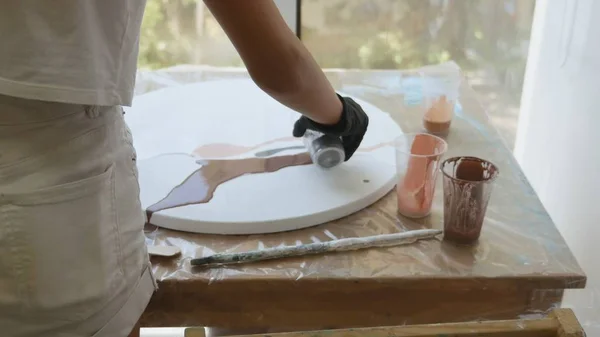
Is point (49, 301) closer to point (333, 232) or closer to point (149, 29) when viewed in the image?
point (333, 232)

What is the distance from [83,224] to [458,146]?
0.77 meters

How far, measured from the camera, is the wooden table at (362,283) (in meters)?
0.87

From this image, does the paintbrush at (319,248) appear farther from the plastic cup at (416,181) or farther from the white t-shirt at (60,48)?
the white t-shirt at (60,48)

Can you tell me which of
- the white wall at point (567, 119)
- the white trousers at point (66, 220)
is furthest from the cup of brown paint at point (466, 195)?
the white wall at point (567, 119)

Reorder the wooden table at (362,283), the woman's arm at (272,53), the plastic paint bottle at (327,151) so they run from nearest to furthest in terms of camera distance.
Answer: the woman's arm at (272,53)
the wooden table at (362,283)
the plastic paint bottle at (327,151)

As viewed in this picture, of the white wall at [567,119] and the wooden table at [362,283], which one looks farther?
the white wall at [567,119]

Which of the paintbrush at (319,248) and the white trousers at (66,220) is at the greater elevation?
the white trousers at (66,220)

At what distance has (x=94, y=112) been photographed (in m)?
0.70

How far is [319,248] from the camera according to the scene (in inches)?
36.1

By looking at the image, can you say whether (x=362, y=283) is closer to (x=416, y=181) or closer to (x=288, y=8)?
(x=416, y=181)

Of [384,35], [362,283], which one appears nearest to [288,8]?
[384,35]

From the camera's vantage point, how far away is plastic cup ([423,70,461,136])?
4.23 feet

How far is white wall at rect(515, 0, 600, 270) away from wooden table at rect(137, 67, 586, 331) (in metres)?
0.58

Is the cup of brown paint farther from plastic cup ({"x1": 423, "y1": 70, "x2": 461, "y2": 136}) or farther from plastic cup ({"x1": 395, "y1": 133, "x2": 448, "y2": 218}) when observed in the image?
plastic cup ({"x1": 423, "y1": 70, "x2": 461, "y2": 136})
